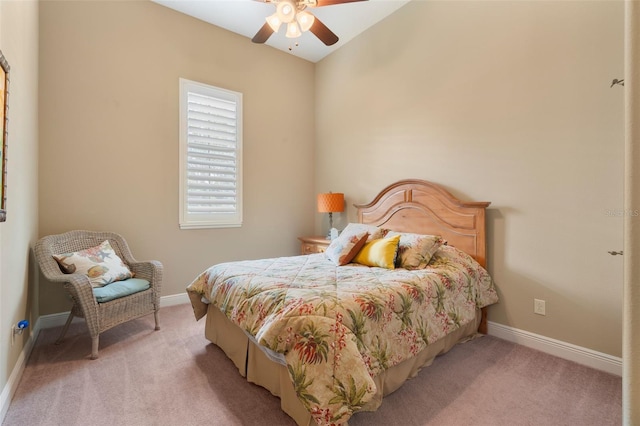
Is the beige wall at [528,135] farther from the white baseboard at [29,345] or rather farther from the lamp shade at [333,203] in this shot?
the white baseboard at [29,345]

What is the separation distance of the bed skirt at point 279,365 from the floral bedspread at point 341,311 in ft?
0.51

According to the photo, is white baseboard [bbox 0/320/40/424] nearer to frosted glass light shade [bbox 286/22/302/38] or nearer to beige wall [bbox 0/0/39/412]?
beige wall [bbox 0/0/39/412]

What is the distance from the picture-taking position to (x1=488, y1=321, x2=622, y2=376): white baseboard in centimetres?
206

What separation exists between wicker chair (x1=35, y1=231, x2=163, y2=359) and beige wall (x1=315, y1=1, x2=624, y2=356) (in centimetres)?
285

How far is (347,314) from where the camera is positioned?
1.54 metres

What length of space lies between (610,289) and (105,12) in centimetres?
518

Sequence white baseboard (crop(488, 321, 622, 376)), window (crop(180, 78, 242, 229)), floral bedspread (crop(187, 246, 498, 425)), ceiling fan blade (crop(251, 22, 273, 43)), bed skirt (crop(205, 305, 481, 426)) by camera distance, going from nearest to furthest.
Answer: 1. floral bedspread (crop(187, 246, 498, 425))
2. bed skirt (crop(205, 305, 481, 426))
3. white baseboard (crop(488, 321, 622, 376))
4. ceiling fan blade (crop(251, 22, 273, 43))
5. window (crop(180, 78, 242, 229))

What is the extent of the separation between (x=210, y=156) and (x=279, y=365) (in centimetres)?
289

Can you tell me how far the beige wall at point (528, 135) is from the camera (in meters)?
2.10

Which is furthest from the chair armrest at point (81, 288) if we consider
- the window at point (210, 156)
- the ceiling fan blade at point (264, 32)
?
the ceiling fan blade at point (264, 32)

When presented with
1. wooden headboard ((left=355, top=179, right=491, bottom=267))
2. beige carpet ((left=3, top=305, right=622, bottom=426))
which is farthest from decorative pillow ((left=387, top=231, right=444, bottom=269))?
beige carpet ((left=3, top=305, right=622, bottom=426))

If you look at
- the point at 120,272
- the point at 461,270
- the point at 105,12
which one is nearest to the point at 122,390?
the point at 120,272

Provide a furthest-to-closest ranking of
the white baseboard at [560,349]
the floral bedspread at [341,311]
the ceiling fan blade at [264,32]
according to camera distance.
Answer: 1. the ceiling fan blade at [264,32]
2. the white baseboard at [560,349]
3. the floral bedspread at [341,311]

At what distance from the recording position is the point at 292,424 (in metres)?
1.57
